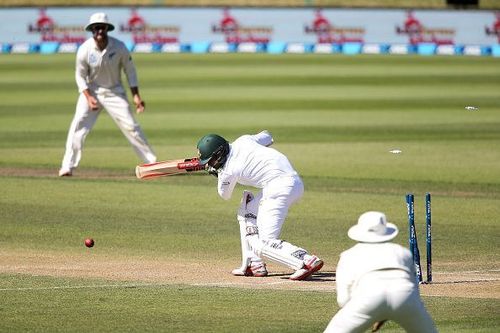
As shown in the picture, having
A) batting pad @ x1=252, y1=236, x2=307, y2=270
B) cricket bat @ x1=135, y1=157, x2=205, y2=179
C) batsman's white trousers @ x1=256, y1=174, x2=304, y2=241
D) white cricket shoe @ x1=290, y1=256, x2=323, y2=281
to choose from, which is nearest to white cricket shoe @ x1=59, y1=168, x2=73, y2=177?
cricket bat @ x1=135, y1=157, x2=205, y2=179

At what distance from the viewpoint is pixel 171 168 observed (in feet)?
42.3

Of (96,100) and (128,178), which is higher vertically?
(96,100)

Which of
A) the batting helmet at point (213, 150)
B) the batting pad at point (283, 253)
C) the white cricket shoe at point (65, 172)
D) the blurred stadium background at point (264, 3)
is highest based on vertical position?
the batting helmet at point (213, 150)

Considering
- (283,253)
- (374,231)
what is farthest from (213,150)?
(374,231)

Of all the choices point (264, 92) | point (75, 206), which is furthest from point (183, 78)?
point (75, 206)

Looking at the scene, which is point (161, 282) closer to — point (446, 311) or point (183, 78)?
point (446, 311)

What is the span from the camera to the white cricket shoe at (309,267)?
11209 mm

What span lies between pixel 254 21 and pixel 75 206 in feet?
108

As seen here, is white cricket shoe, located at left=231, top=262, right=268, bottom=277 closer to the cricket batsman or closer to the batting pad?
the cricket batsman

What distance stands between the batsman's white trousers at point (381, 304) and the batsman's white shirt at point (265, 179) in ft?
13.2

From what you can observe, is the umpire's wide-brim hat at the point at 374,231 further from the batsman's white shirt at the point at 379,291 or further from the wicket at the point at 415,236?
the wicket at the point at 415,236

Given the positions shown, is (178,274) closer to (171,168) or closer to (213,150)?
(213,150)

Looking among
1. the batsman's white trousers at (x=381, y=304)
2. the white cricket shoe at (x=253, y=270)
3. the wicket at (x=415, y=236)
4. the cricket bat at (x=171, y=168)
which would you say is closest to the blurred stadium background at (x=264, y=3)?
the cricket bat at (x=171, y=168)

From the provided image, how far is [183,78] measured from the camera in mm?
36312
